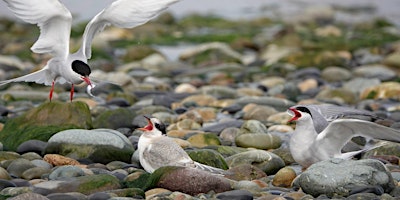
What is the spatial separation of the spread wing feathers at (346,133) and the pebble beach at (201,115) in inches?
12.2

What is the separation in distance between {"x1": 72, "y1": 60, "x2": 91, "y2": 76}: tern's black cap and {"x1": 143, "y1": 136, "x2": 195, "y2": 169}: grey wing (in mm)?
1893

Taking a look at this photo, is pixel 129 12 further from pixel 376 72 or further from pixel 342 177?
pixel 376 72

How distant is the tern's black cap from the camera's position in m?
8.08

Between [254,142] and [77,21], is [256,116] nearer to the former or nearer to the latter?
[254,142]

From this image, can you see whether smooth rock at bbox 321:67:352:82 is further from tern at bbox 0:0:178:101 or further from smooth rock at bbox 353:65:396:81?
tern at bbox 0:0:178:101

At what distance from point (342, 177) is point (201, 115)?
13.9ft

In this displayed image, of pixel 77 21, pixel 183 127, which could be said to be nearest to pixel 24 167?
pixel 183 127

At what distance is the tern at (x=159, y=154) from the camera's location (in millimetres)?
6281

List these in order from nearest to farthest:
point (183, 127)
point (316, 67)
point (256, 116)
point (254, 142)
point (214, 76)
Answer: point (254, 142)
point (183, 127)
point (256, 116)
point (214, 76)
point (316, 67)

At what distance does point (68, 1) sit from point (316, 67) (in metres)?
17.4

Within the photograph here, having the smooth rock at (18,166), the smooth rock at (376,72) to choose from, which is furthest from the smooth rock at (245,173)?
the smooth rock at (376,72)

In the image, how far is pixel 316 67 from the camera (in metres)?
15.7

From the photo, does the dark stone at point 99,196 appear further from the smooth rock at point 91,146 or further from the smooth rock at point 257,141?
the smooth rock at point 257,141

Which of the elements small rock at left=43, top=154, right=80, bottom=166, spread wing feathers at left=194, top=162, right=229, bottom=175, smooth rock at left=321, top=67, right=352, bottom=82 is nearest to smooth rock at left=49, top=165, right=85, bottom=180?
small rock at left=43, top=154, right=80, bottom=166
